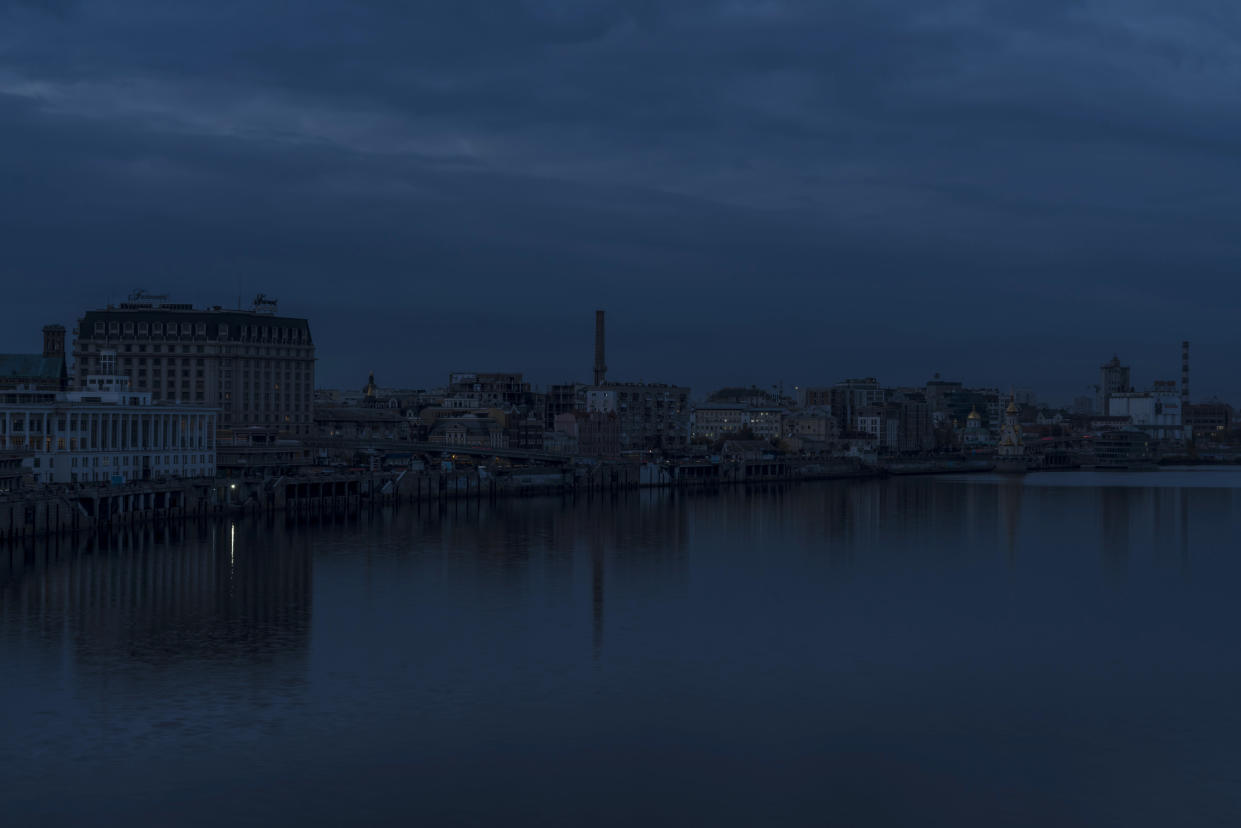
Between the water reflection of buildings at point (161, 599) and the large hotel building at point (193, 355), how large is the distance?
71402mm

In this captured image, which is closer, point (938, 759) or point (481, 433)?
point (938, 759)

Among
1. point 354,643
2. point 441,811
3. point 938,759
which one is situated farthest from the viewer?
point 354,643

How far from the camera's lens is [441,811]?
78.9 feet

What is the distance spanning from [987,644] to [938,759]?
13.2m

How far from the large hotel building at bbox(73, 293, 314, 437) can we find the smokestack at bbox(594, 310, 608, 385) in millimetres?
60472

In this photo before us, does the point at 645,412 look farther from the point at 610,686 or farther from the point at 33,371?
the point at 610,686

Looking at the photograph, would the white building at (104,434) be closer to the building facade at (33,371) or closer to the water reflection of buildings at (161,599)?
the water reflection of buildings at (161,599)

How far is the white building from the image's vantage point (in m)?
73.0

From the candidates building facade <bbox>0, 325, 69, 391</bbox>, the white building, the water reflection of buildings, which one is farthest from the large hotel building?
the water reflection of buildings

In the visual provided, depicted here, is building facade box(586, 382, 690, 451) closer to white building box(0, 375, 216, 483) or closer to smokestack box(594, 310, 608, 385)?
smokestack box(594, 310, 608, 385)

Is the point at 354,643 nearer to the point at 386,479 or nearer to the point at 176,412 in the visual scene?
the point at 176,412

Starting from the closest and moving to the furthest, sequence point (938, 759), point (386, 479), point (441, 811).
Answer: point (441, 811), point (938, 759), point (386, 479)

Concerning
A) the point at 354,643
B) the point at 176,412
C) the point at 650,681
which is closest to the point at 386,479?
the point at 176,412

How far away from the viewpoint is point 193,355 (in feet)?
438
